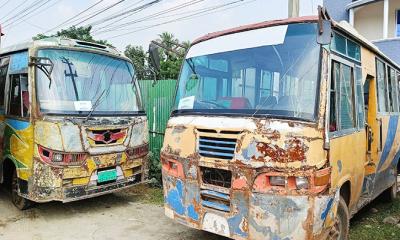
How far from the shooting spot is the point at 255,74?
421cm

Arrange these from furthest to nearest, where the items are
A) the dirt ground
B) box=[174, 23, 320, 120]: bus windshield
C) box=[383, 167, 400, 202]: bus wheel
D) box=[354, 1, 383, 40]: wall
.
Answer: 1. box=[354, 1, 383, 40]: wall
2. box=[383, 167, 400, 202]: bus wheel
3. the dirt ground
4. box=[174, 23, 320, 120]: bus windshield

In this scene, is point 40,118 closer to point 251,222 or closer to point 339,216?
point 251,222

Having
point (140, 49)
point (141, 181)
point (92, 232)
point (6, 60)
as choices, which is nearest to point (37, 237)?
point (92, 232)

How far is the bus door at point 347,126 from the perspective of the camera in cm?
392

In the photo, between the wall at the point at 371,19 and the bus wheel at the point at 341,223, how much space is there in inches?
660

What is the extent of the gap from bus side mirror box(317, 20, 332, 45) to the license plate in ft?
13.1

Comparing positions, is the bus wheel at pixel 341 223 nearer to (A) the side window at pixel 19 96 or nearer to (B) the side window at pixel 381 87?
(B) the side window at pixel 381 87

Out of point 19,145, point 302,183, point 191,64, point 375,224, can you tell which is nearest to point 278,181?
point 302,183

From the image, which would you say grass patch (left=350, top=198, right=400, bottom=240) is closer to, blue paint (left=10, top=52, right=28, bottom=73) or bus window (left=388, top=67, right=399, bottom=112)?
bus window (left=388, top=67, right=399, bottom=112)

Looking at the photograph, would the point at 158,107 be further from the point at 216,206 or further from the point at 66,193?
the point at 216,206

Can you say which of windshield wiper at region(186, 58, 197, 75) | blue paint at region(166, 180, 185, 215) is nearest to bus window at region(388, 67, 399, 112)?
windshield wiper at region(186, 58, 197, 75)

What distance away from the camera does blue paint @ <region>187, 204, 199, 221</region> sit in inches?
163

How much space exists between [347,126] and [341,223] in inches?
41.6

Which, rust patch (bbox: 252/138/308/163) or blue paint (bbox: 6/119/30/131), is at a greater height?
blue paint (bbox: 6/119/30/131)
